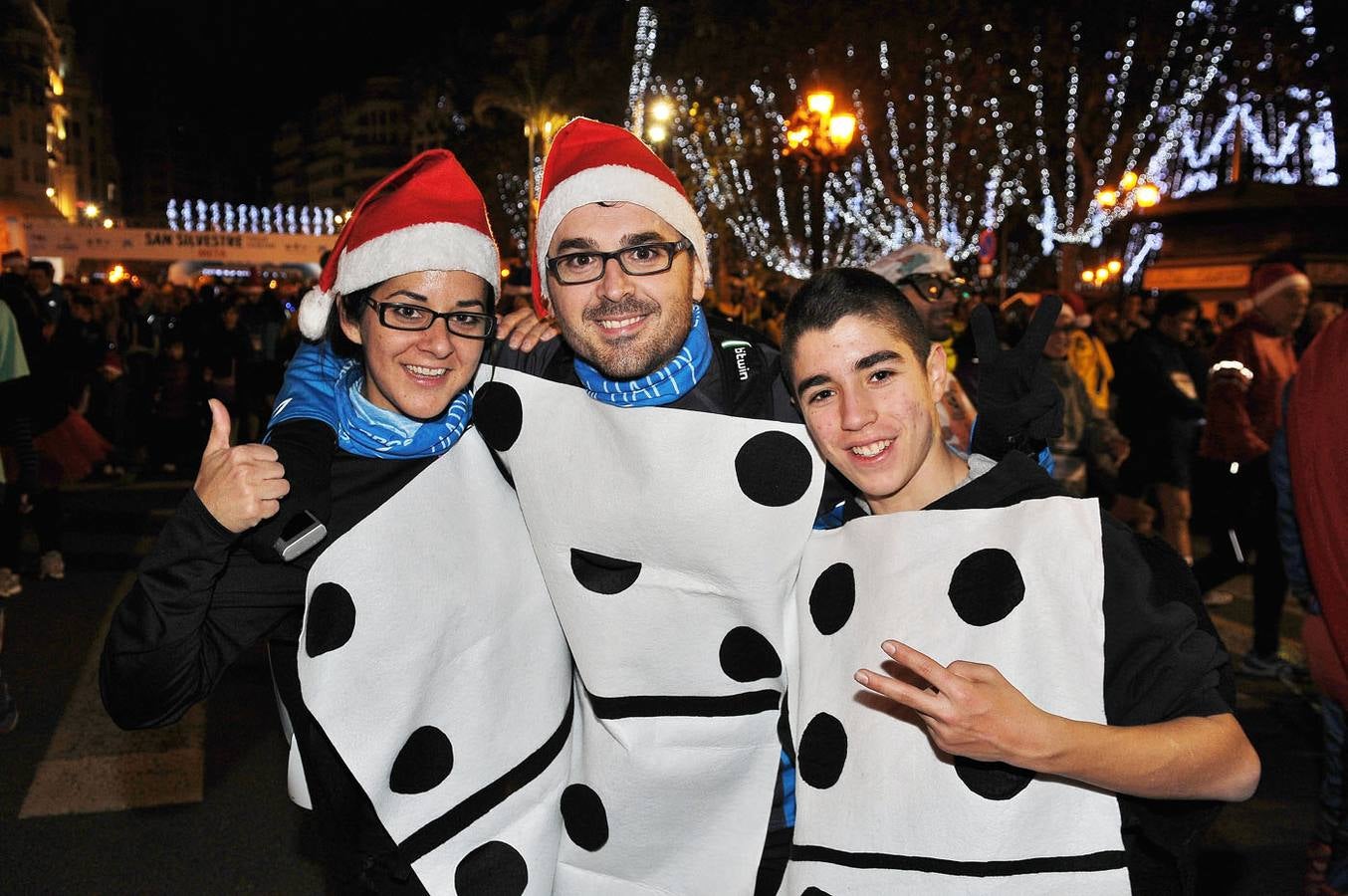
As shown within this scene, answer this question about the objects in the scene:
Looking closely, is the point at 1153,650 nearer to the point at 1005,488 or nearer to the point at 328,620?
the point at 1005,488

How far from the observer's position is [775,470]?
258cm

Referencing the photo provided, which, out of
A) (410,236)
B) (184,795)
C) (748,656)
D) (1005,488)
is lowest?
(184,795)

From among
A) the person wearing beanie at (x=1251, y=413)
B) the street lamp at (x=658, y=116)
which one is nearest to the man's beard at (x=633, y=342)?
the person wearing beanie at (x=1251, y=413)

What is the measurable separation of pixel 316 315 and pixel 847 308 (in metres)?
1.34

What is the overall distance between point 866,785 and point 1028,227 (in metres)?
47.2

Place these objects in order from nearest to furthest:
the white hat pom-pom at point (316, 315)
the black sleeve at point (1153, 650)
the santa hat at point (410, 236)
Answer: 1. the black sleeve at point (1153, 650)
2. the santa hat at point (410, 236)
3. the white hat pom-pom at point (316, 315)

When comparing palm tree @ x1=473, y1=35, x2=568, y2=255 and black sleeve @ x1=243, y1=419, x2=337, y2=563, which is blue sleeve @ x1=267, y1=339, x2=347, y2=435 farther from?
palm tree @ x1=473, y1=35, x2=568, y2=255

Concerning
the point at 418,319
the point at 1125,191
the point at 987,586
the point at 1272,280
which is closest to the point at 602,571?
the point at 418,319

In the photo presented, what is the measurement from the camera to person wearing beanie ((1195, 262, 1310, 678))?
21.6 ft

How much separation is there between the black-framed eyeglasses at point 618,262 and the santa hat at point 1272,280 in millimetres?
5194

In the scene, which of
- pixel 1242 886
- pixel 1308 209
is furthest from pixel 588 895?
pixel 1308 209

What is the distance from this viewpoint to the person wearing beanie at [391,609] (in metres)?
2.36

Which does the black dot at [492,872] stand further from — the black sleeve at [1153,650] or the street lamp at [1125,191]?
the street lamp at [1125,191]

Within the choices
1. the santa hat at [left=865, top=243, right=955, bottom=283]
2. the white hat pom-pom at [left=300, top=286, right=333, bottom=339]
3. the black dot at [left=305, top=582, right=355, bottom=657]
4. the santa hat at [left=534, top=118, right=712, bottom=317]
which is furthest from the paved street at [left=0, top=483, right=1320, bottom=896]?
the santa hat at [left=534, top=118, right=712, bottom=317]
